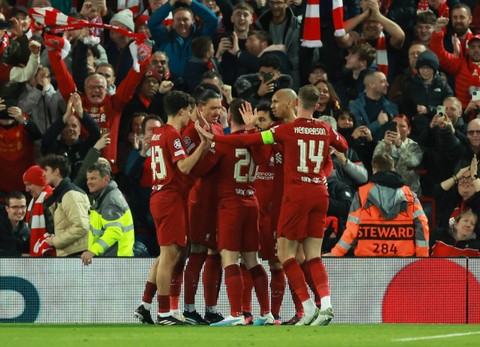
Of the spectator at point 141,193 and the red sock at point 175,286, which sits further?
the spectator at point 141,193

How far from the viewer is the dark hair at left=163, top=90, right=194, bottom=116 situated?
40.6ft

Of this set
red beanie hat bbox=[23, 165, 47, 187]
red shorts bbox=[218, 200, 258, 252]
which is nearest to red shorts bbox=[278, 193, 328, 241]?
red shorts bbox=[218, 200, 258, 252]

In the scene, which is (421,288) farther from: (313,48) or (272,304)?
(313,48)

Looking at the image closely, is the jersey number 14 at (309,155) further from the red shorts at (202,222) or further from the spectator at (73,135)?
the spectator at (73,135)

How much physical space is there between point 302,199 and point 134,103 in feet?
18.5

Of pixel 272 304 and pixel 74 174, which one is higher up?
pixel 74 174

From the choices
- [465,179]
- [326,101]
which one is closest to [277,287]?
[465,179]

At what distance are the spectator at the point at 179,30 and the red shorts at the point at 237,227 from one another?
5.75 m

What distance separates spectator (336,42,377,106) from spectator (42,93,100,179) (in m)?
3.56

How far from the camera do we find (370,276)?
14.2 meters

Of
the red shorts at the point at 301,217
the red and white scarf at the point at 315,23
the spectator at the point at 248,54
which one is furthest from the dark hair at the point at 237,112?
the red and white scarf at the point at 315,23

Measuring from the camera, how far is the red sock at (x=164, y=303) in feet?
40.6

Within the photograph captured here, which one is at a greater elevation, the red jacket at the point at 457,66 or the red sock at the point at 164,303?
the red jacket at the point at 457,66

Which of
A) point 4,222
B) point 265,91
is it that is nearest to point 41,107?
point 4,222
